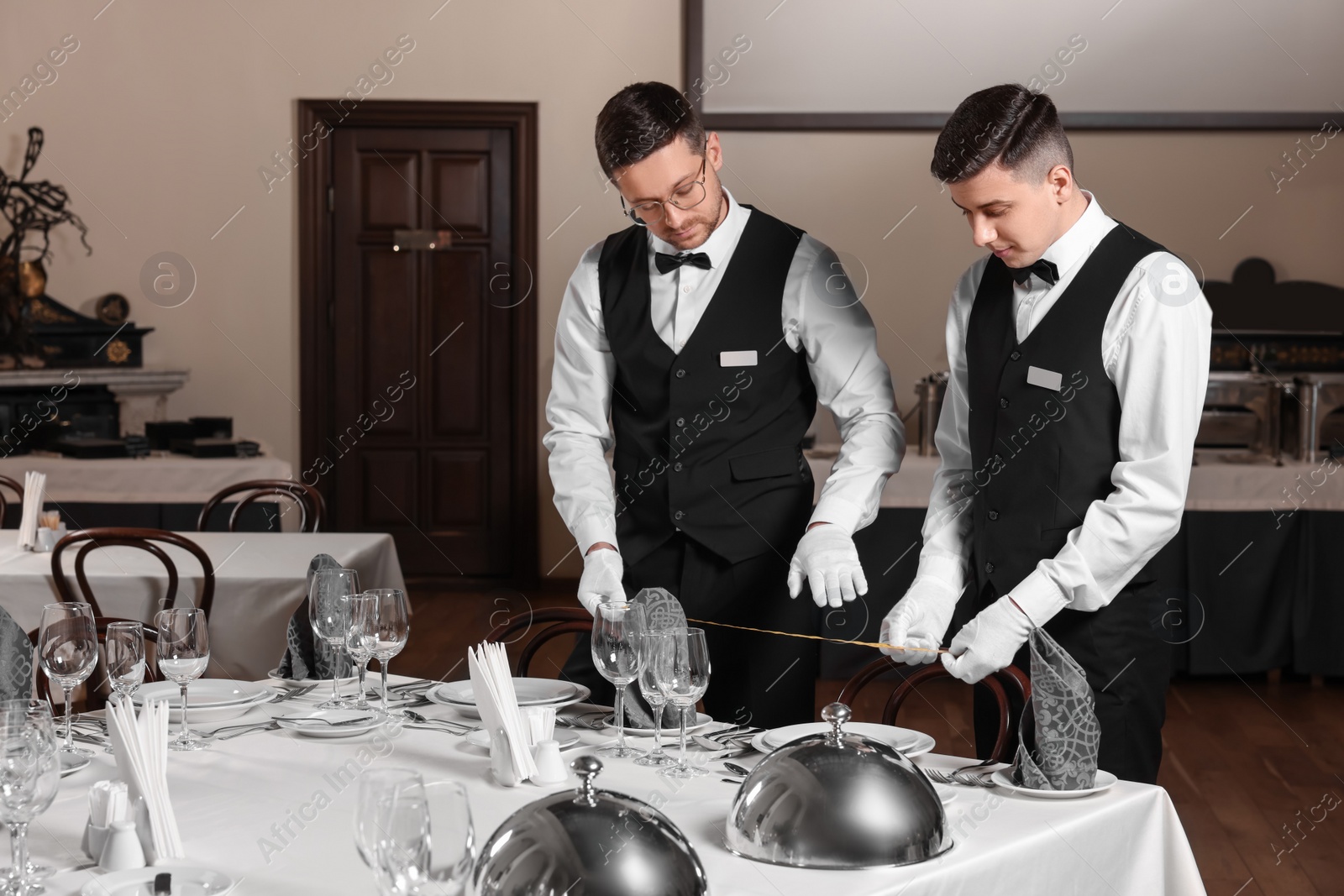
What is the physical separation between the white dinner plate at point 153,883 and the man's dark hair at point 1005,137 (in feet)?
4.01

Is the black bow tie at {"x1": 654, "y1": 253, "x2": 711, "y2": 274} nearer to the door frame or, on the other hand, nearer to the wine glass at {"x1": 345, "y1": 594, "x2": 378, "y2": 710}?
the wine glass at {"x1": 345, "y1": 594, "x2": 378, "y2": 710}

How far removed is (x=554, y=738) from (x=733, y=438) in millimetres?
672

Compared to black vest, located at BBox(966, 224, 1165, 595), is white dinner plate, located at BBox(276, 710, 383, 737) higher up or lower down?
lower down

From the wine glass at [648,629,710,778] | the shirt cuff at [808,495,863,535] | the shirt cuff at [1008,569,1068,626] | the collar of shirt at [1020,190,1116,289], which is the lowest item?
the wine glass at [648,629,710,778]

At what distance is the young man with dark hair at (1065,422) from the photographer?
5.52 ft

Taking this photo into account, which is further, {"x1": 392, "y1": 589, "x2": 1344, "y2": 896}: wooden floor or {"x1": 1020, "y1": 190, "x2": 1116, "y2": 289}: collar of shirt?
{"x1": 392, "y1": 589, "x2": 1344, "y2": 896}: wooden floor

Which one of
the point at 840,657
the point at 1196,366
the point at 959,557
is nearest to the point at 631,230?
the point at 959,557

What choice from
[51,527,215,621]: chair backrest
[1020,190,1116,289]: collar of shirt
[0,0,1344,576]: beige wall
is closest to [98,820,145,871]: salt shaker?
[1020,190,1116,289]: collar of shirt

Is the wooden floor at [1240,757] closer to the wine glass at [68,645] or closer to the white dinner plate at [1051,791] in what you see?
the white dinner plate at [1051,791]

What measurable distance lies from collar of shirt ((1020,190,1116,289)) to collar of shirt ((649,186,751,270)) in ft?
1.84

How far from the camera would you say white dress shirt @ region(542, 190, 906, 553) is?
82.4 inches

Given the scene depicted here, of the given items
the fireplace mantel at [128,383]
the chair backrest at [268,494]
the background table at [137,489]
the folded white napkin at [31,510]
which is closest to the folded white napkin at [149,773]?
the folded white napkin at [31,510]

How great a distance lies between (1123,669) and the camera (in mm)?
1790

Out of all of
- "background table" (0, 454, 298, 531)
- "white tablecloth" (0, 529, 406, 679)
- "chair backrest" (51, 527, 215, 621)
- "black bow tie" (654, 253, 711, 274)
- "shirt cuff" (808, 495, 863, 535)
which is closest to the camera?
"shirt cuff" (808, 495, 863, 535)
